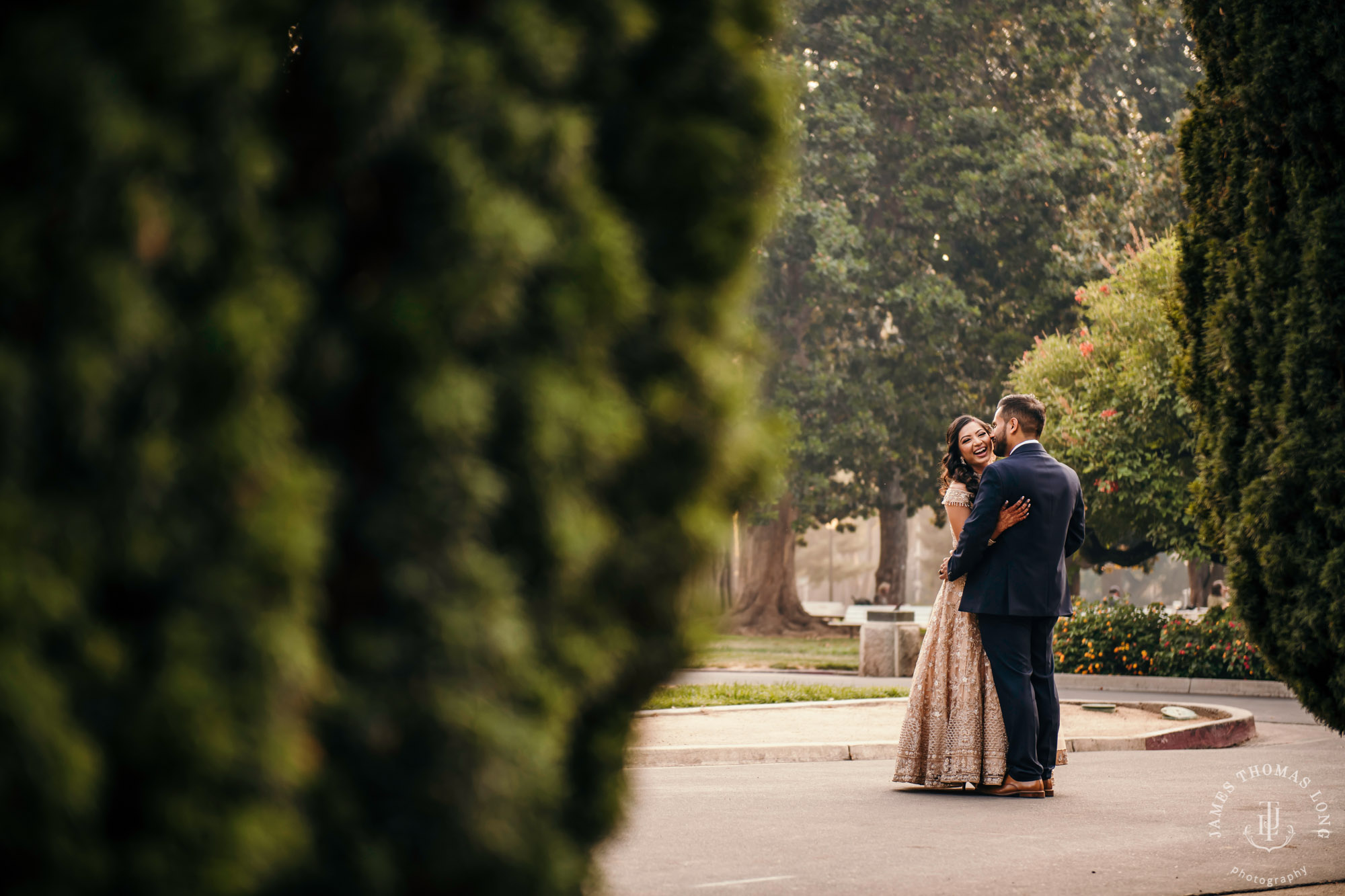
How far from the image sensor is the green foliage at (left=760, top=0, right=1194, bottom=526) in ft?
101

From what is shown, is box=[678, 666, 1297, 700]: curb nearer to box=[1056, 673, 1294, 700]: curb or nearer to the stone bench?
box=[1056, 673, 1294, 700]: curb

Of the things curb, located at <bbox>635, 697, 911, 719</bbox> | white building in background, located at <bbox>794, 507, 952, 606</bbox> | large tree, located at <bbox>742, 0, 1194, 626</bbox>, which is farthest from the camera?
white building in background, located at <bbox>794, 507, 952, 606</bbox>

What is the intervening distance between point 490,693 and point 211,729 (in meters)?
0.40

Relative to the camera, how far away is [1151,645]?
63.7ft

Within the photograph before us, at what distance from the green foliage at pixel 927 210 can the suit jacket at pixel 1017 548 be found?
22301mm

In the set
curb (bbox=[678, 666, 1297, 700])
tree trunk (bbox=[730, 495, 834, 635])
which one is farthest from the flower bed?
tree trunk (bbox=[730, 495, 834, 635])

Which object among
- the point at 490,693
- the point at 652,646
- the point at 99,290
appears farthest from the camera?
the point at 652,646

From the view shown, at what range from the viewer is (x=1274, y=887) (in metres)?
5.81

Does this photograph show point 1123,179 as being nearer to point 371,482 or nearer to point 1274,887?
point 1274,887

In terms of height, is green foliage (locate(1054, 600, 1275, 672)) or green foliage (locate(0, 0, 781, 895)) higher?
green foliage (locate(0, 0, 781, 895))

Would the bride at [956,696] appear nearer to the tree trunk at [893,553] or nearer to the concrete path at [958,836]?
the concrete path at [958,836]

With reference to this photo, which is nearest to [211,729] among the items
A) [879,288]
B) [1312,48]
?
[1312,48]

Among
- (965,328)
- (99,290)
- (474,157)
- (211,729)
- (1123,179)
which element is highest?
(1123,179)

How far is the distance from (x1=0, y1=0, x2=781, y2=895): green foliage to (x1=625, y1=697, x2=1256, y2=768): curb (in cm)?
619
